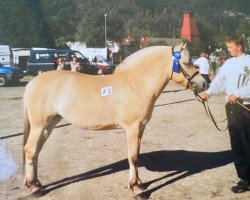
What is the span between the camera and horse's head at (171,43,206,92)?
5.62m

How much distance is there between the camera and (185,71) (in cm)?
567

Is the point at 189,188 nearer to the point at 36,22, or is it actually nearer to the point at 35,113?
the point at 35,113

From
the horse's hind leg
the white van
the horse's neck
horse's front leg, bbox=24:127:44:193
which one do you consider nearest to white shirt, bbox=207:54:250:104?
the horse's neck

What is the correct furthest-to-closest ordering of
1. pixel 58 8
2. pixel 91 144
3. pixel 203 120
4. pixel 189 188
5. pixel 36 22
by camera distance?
pixel 58 8
pixel 36 22
pixel 203 120
pixel 91 144
pixel 189 188

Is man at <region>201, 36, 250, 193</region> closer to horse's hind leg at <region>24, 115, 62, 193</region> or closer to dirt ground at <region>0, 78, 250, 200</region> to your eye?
dirt ground at <region>0, 78, 250, 200</region>

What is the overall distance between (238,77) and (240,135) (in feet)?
3.12

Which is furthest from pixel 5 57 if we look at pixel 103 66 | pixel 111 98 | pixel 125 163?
pixel 111 98

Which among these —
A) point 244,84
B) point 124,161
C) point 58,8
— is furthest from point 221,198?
point 58,8

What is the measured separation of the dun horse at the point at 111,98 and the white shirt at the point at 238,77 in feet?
1.35

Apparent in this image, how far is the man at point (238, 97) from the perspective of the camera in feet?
17.8

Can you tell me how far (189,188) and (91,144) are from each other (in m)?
3.27

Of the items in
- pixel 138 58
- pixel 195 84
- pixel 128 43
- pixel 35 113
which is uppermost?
pixel 138 58

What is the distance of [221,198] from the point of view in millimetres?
5504

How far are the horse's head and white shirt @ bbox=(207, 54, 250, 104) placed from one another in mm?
379
